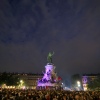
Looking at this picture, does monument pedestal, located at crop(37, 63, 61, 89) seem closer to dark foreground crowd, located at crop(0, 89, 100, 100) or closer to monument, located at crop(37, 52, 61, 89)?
monument, located at crop(37, 52, 61, 89)

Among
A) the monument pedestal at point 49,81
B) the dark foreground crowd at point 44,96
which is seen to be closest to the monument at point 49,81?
the monument pedestal at point 49,81

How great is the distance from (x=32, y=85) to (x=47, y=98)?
174m

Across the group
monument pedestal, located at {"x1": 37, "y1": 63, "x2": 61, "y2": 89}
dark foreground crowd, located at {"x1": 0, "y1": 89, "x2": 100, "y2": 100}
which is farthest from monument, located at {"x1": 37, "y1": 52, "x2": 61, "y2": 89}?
dark foreground crowd, located at {"x1": 0, "y1": 89, "x2": 100, "y2": 100}

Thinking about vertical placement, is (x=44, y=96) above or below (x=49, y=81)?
below

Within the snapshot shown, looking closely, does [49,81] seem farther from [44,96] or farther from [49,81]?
[44,96]

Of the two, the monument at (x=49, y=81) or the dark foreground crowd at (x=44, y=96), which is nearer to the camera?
the dark foreground crowd at (x=44, y=96)

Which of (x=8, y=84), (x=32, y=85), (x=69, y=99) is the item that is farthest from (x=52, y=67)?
(x=32, y=85)

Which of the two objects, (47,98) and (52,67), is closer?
(47,98)

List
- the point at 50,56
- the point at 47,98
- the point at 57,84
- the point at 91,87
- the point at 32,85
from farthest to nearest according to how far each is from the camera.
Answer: the point at 32,85 → the point at 91,87 → the point at 50,56 → the point at 57,84 → the point at 47,98

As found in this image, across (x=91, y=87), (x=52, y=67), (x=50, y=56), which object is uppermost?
(x=50, y=56)

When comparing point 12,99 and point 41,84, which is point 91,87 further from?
point 12,99

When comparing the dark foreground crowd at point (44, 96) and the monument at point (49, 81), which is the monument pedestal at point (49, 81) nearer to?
the monument at point (49, 81)

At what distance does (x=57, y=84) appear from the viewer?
96.8 metres

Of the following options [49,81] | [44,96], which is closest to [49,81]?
[49,81]
